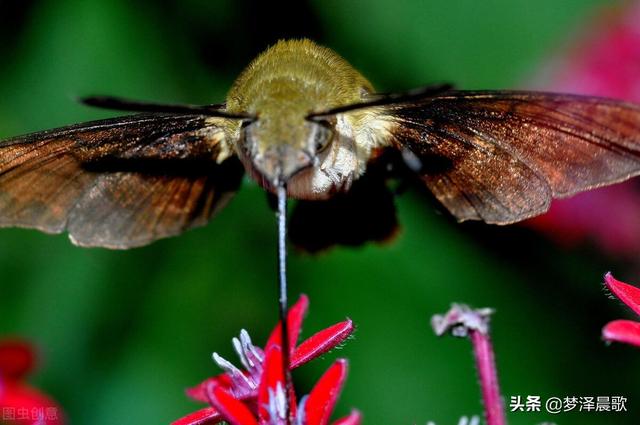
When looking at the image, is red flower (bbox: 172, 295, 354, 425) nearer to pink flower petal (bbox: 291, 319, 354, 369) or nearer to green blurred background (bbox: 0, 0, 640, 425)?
pink flower petal (bbox: 291, 319, 354, 369)

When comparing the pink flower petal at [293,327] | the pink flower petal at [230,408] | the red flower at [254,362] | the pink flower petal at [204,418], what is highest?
the pink flower petal at [293,327]

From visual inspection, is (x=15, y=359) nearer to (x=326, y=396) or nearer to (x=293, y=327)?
(x=293, y=327)

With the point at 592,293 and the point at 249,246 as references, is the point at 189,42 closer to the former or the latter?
the point at 249,246

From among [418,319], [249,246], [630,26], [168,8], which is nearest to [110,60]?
[168,8]

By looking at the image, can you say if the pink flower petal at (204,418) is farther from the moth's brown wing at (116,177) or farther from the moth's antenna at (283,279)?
the moth's brown wing at (116,177)

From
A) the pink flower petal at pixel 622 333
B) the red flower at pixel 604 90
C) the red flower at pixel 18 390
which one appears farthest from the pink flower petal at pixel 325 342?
the red flower at pixel 604 90

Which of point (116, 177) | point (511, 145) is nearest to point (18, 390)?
point (116, 177)
